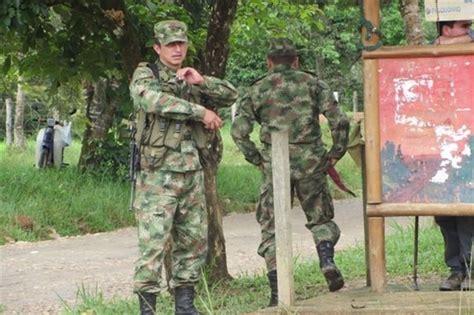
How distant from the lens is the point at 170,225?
19.8 ft

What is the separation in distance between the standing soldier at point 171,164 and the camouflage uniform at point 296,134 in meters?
0.64

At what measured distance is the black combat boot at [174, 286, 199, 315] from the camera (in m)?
6.20

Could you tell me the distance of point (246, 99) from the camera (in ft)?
22.6

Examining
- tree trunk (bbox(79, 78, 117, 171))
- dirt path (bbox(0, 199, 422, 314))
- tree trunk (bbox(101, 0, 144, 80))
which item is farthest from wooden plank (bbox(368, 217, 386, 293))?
tree trunk (bbox(79, 78, 117, 171))

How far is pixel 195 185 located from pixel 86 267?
5211 millimetres

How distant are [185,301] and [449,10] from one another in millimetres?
2356

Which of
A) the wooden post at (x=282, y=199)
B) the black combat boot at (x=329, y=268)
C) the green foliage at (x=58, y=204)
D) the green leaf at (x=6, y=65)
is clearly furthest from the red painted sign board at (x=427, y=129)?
the green foliage at (x=58, y=204)

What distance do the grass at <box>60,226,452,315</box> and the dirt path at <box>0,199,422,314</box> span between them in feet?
1.66

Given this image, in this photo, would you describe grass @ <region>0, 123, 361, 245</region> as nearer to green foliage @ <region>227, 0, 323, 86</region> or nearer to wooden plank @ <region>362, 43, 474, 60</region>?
green foliage @ <region>227, 0, 323, 86</region>

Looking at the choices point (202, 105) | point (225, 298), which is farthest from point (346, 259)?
point (202, 105)

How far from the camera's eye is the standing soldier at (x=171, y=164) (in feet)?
19.7

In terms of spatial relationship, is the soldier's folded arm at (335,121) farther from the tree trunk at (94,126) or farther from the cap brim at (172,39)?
the tree trunk at (94,126)

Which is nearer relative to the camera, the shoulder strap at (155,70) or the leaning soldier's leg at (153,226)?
the leaning soldier's leg at (153,226)

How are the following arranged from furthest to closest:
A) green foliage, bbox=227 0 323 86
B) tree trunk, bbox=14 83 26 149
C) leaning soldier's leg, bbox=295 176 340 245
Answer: tree trunk, bbox=14 83 26 149, green foliage, bbox=227 0 323 86, leaning soldier's leg, bbox=295 176 340 245
